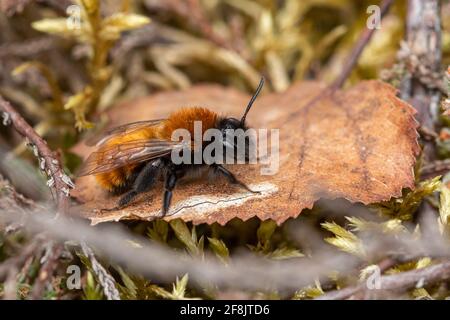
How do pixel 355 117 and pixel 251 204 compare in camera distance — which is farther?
pixel 355 117

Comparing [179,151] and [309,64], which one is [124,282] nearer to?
[179,151]

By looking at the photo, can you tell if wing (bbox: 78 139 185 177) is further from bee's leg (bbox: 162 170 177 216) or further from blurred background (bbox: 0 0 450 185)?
blurred background (bbox: 0 0 450 185)

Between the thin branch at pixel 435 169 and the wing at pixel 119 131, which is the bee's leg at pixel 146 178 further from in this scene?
the thin branch at pixel 435 169

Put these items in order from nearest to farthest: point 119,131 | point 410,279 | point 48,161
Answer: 1. point 410,279
2. point 48,161
3. point 119,131

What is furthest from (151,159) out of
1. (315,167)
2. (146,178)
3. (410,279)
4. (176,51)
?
(176,51)

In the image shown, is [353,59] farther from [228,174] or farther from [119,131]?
[119,131]

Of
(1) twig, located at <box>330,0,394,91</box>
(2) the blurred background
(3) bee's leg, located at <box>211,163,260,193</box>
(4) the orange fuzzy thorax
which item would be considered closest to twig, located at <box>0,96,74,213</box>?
(4) the orange fuzzy thorax

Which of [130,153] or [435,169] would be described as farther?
[435,169]

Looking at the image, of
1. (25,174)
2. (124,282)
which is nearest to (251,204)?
(124,282)
